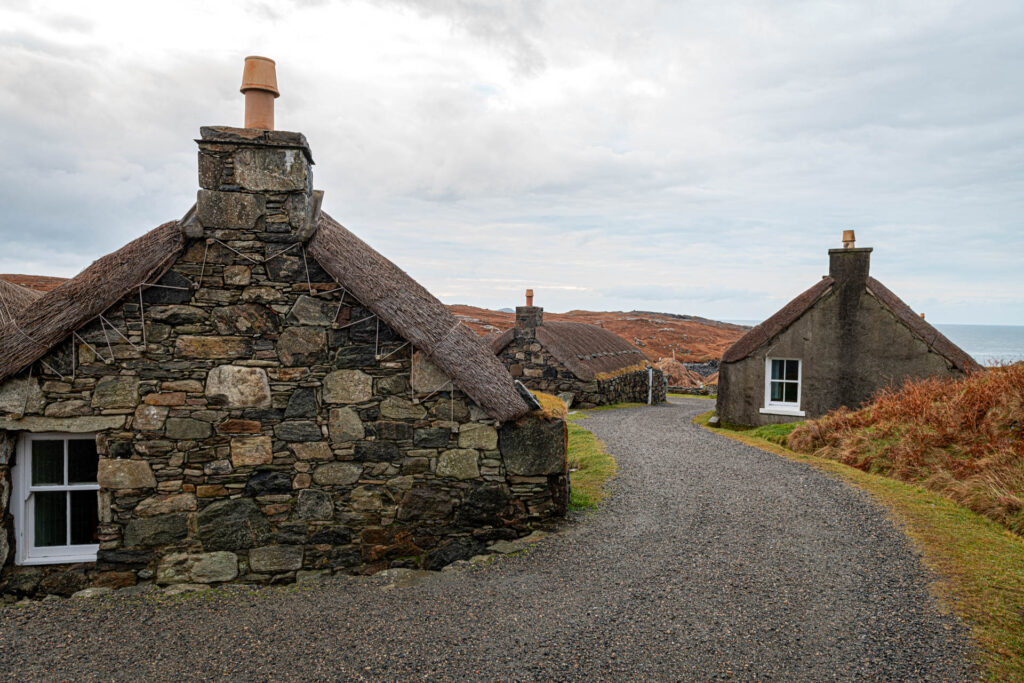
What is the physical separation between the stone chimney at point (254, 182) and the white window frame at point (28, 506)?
2866 millimetres

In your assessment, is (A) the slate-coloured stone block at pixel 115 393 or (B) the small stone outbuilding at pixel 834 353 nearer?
(A) the slate-coloured stone block at pixel 115 393

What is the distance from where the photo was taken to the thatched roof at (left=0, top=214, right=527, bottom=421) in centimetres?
664

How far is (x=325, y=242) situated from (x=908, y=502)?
30.4 ft

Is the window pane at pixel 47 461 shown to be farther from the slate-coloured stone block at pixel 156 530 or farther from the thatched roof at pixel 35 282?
the thatched roof at pixel 35 282

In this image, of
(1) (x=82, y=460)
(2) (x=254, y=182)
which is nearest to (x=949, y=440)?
(2) (x=254, y=182)

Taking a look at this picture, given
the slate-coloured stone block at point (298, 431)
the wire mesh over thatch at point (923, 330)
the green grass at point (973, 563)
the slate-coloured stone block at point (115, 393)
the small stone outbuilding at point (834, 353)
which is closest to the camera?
the green grass at point (973, 563)

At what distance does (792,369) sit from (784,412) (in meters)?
1.22

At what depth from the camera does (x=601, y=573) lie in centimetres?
712

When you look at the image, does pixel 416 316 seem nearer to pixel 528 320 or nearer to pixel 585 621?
pixel 585 621

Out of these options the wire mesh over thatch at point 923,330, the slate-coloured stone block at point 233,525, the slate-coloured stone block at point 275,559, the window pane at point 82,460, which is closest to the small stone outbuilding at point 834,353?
the wire mesh over thatch at point 923,330

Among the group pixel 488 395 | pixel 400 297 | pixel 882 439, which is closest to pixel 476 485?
pixel 488 395

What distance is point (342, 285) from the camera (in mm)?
7125

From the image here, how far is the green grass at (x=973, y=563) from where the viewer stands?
536cm

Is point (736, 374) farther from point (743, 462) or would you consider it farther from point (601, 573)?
point (601, 573)
